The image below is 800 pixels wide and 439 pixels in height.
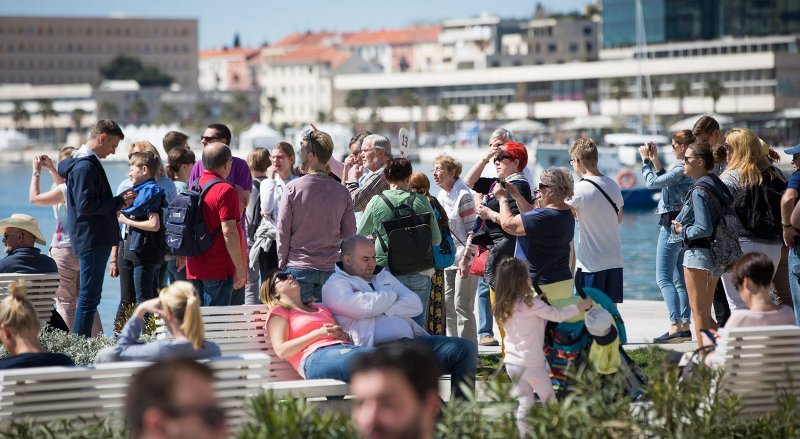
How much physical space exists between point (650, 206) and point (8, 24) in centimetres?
15579

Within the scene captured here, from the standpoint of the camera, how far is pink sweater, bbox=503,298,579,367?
611cm

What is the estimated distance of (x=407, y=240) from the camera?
25.4 ft

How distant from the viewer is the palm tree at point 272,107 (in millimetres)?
154375

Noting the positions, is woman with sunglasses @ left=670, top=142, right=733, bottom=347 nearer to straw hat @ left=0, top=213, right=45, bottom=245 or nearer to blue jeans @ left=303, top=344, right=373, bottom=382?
blue jeans @ left=303, top=344, right=373, bottom=382

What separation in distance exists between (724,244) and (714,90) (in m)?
96.4

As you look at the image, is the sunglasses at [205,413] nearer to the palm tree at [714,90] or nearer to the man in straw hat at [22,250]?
the man in straw hat at [22,250]

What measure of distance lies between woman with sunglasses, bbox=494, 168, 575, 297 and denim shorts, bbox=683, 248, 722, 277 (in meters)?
0.87

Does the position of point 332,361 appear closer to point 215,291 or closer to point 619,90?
point 215,291

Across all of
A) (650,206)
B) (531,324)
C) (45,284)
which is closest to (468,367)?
(531,324)

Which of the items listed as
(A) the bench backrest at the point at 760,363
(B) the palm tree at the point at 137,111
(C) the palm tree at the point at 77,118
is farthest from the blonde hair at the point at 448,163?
(C) the palm tree at the point at 77,118

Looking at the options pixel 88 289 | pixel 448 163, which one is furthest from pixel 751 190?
pixel 88 289

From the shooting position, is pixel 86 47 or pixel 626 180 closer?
pixel 626 180

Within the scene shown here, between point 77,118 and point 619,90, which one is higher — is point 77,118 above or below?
below

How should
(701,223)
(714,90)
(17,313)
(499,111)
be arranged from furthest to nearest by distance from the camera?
1. (499,111)
2. (714,90)
3. (701,223)
4. (17,313)
